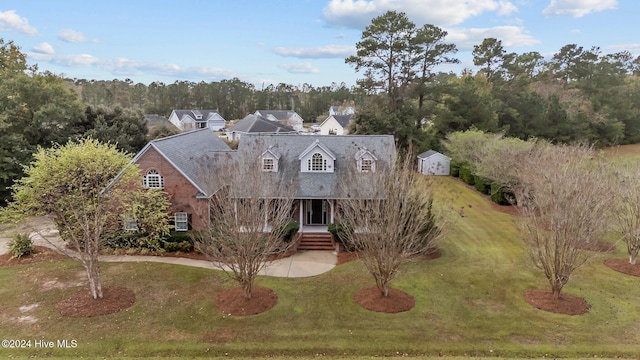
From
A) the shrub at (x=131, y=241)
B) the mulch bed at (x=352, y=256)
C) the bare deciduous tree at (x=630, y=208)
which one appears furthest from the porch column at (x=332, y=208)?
the bare deciduous tree at (x=630, y=208)

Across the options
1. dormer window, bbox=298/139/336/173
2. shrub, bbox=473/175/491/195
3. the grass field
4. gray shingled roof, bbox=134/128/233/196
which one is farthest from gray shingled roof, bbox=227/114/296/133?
the grass field

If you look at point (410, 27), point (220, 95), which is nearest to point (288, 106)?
point (220, 95)

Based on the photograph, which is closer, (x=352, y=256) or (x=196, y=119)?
Result: (x=352, y=256)

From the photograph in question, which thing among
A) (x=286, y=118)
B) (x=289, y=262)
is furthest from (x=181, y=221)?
(x=286, y=118)

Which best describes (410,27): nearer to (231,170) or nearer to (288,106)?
(231,170)

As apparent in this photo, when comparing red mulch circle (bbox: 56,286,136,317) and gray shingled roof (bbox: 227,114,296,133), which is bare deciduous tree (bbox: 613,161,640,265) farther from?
gray shingled roof (bbox: 227,114,296,133)

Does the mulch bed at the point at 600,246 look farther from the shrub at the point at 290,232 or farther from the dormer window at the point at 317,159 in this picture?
the shrub at the point at 290,232

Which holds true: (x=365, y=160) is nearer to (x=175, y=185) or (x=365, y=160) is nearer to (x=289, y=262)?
(x=289, y=262)
